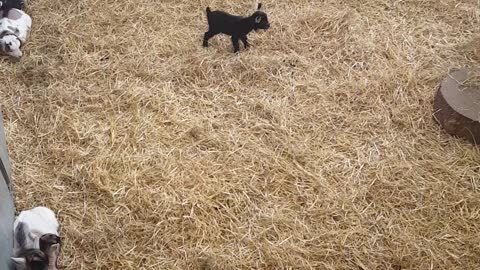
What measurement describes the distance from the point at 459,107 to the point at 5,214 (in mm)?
2265

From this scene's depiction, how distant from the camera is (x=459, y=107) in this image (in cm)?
280

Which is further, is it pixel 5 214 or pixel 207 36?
pixel 207 36

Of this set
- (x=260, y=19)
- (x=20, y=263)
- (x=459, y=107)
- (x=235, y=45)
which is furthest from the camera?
(x=235, y=45)

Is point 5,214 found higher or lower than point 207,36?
lower

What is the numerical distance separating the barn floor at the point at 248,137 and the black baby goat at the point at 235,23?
0.16 metres

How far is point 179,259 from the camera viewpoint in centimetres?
230

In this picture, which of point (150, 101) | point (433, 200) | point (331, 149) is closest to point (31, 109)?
point (150, 101)

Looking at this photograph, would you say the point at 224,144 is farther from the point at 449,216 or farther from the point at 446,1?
the point at 446,1

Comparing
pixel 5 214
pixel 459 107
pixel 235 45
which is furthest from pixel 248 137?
pixel 5 214

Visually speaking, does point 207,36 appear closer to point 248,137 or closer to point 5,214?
point 248,137

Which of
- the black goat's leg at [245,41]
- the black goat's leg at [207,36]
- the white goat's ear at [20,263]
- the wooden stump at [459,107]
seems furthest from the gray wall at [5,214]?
the wooden stump at [459,107]

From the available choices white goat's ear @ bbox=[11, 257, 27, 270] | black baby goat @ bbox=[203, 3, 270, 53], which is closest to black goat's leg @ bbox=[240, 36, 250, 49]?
black baby goat @ bbox=[203, 3, 270, 53]

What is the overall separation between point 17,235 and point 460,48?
2.82m

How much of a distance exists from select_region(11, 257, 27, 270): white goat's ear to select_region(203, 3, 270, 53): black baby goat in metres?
1.70
